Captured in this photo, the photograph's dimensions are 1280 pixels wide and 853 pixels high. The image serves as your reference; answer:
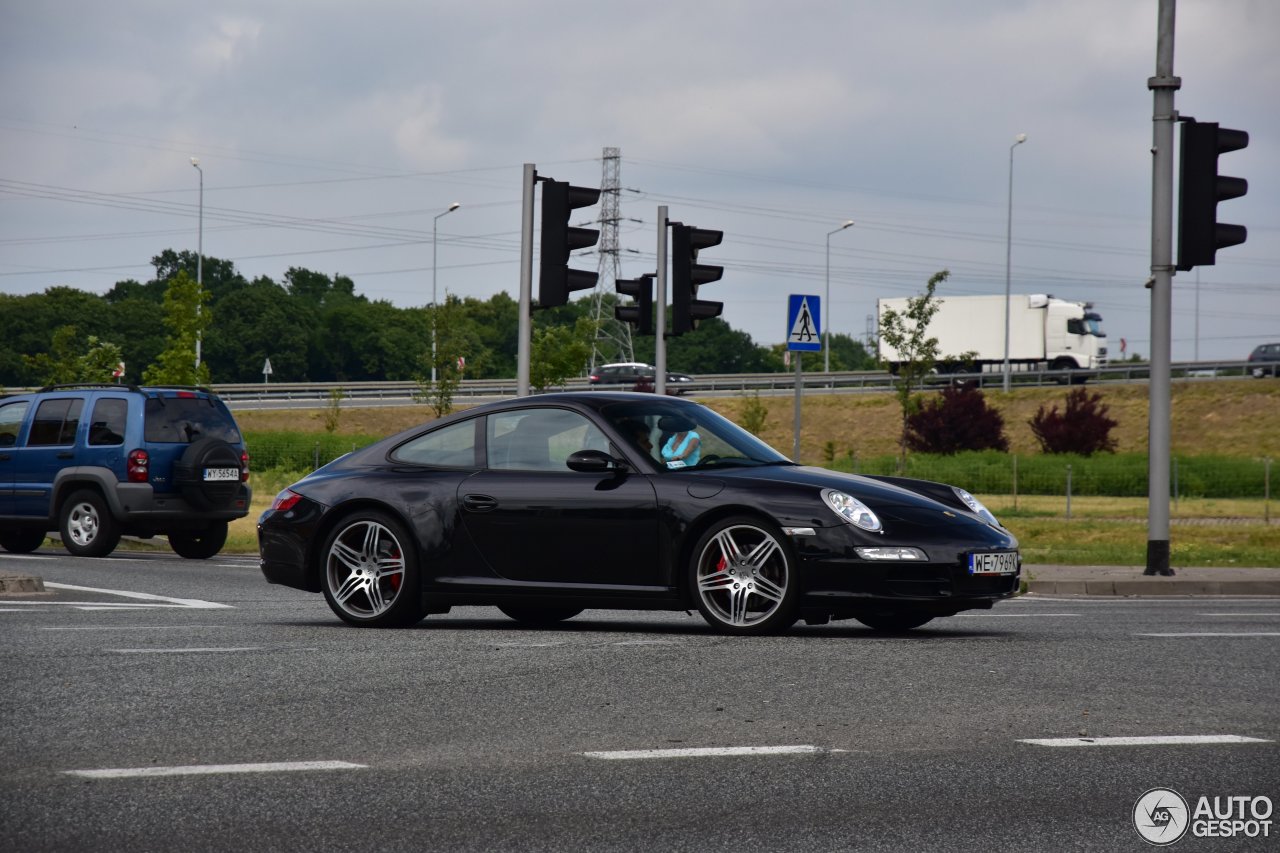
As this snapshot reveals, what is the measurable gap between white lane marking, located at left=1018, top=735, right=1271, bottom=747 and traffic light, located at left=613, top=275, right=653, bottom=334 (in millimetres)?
14489

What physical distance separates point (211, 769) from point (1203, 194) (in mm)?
13274

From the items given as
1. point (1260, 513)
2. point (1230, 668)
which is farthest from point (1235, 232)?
point (1260, 513)

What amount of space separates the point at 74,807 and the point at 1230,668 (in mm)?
5782

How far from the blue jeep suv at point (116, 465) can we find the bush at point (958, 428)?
31.6 metres

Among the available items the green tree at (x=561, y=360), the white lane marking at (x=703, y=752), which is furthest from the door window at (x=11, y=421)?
the green tree at (x=561, y=360)

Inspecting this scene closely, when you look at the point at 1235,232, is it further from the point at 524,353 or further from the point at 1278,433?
the point at 1278,433

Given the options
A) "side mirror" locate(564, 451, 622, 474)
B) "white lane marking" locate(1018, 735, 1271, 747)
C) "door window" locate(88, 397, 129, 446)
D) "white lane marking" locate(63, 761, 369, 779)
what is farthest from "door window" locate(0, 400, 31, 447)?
"white lane marking" locate(1018, 735, 1271, 747)

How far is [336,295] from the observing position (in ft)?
486

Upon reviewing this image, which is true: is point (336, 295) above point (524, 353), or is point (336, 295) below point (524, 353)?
above

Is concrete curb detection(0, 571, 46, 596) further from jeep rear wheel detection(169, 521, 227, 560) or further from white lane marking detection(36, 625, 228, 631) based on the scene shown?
jeep rear wheel detection(169, 521, 227, 560)

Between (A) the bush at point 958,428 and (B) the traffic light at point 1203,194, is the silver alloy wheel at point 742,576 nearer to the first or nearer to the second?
(B) the traffic light at point 1203,194

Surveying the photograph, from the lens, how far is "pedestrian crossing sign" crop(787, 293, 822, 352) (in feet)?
64.5

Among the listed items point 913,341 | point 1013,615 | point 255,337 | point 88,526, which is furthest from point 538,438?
point 255,337

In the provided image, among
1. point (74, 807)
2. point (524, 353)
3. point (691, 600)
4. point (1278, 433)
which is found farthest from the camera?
point (1278, 433)
